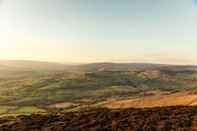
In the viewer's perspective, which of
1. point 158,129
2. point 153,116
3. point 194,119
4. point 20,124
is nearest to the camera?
point 158,129

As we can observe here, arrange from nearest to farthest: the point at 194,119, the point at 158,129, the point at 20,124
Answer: the point at 158,129
the point at 194,119
the point at 20,124

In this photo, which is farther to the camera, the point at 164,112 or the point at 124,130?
the point at 164,112

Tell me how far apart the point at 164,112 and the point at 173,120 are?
5064 mm

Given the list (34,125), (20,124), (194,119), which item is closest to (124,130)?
(194,119)

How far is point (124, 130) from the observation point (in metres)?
31.5

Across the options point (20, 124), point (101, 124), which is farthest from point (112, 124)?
point (20, 124)

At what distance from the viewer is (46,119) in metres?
40.5

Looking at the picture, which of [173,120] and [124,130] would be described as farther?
[173,120]

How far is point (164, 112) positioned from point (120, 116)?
498cm

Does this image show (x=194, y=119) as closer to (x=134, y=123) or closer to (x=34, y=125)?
(x=134, y=123)

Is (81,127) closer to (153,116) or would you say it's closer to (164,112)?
(153,116)

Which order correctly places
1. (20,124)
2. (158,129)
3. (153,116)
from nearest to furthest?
(158,129)
(153,116)
(20,124)

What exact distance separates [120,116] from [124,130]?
6.90 m

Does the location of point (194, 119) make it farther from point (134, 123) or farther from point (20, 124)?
point (20, 124)
